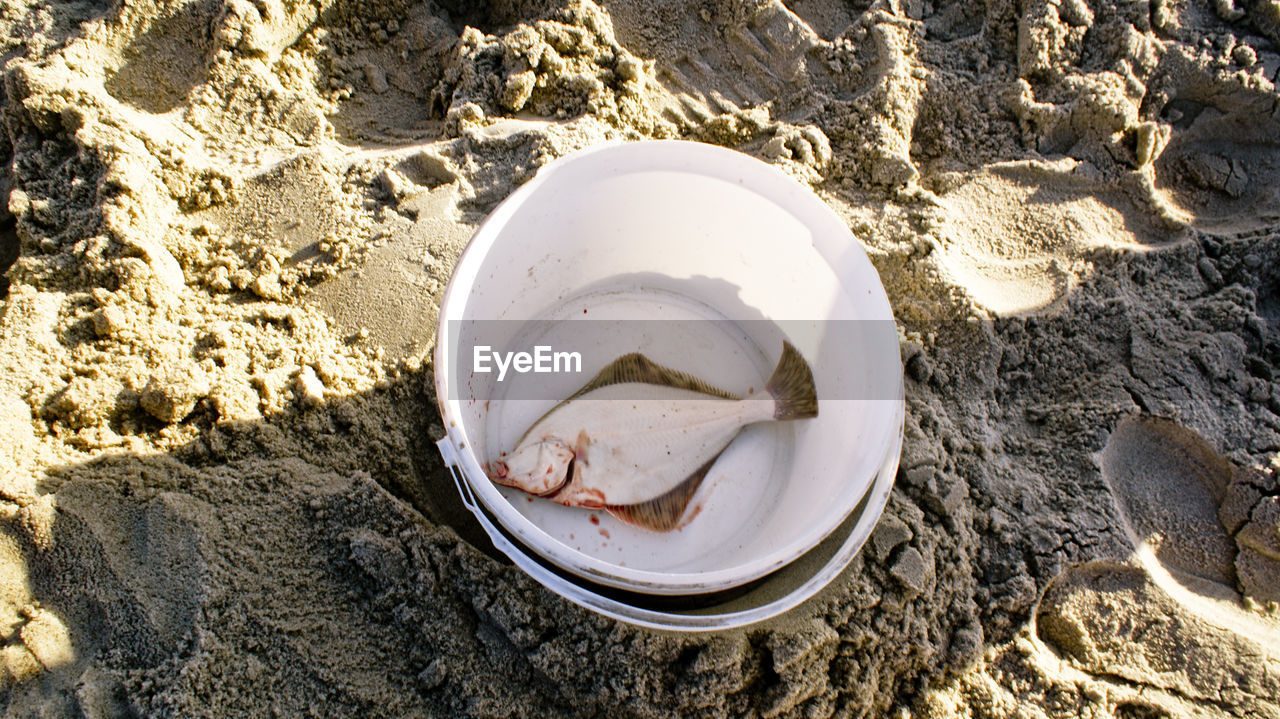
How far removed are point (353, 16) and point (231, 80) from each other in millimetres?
528

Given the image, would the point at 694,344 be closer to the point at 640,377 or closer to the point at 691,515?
the point at 640,377

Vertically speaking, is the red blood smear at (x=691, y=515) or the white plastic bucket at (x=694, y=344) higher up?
the white plastic bucket at (x=694, y=344)

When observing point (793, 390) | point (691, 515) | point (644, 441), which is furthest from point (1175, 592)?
point (644, 441)

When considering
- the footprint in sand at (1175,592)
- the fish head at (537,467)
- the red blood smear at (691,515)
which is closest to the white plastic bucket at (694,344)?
the red blood smear at (691,515)

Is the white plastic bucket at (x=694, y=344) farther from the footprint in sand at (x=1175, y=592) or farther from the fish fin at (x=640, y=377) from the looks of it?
the footprint in sand at (x=1175, y=592)

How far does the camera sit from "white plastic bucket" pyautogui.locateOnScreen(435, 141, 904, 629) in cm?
156

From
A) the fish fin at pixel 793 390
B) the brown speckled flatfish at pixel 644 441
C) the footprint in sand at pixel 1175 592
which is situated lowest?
the footprint in sand at pixel 1175 592

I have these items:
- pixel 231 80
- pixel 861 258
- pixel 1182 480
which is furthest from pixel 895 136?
pixel 231 80

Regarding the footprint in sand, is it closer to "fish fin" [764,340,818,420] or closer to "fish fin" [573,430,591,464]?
"fish fin" [764,340,818,420]

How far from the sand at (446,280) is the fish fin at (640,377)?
557 mm

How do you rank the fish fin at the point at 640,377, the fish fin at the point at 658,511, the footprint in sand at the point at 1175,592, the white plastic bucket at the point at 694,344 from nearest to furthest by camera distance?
the white plastic bucket at the point at 694,344 < the footprint in sand at the point at 1175,592 < the fish fin at the point at 658,511 < the fish fin at the point at 640,377

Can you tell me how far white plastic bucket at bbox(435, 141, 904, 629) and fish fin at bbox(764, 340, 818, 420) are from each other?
0.25ft

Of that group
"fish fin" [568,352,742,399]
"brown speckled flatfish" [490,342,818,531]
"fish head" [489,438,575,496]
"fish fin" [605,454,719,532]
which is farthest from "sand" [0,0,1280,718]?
"fish fin" [568,352,742,399]

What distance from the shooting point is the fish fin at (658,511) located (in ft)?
6.88
